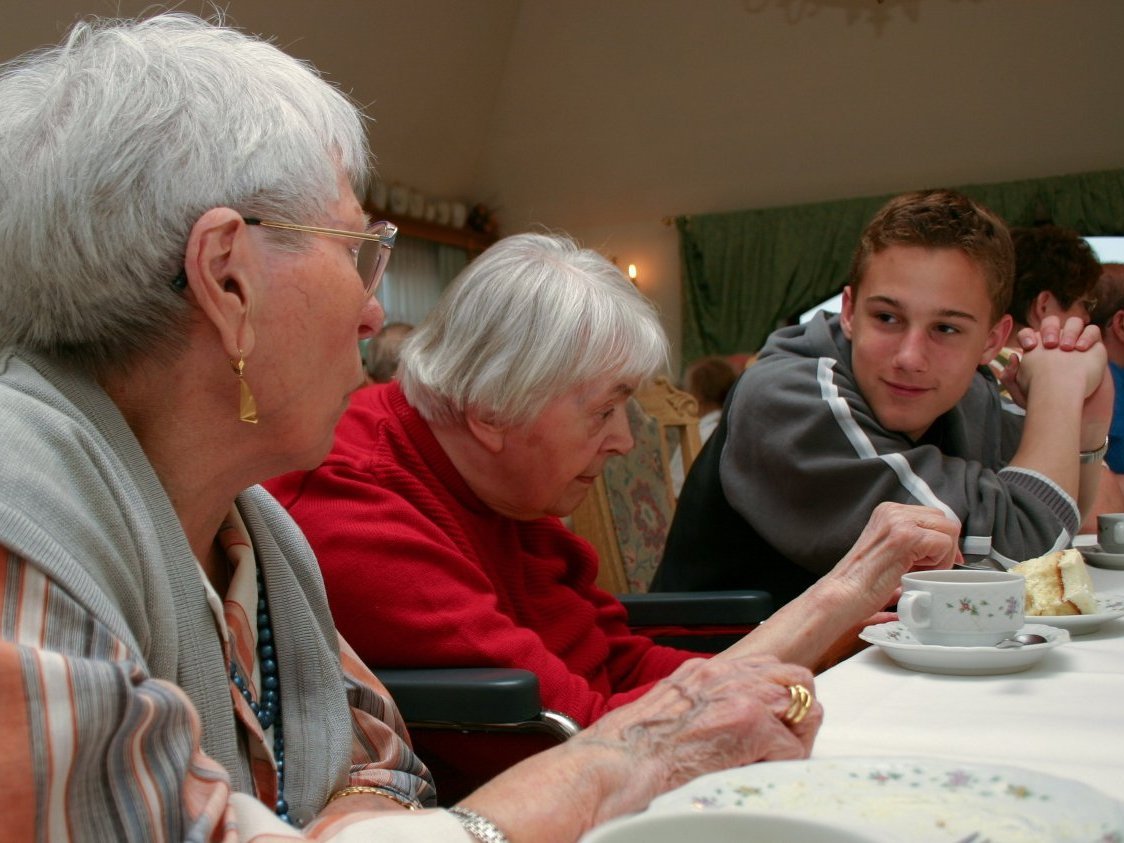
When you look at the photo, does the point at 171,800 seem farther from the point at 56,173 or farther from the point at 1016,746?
the point at 1016,746

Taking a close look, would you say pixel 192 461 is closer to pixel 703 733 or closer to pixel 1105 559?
pixel 703 733

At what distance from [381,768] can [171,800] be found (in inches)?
19.8

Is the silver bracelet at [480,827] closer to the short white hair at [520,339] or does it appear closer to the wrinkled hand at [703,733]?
the wrinkled hand at [703,733]

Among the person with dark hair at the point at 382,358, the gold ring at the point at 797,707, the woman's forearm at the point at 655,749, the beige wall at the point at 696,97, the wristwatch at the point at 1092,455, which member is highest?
the beige wall at the point at 696,97

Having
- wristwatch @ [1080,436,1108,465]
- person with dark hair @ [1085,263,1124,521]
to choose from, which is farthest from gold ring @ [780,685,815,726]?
person with dark hair @ [1085,263,1124,521]

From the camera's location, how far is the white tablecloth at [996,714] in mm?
849

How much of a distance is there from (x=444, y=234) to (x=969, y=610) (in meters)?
8.77

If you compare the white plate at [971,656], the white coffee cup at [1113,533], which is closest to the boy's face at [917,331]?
the white coffee cup at [1113,533]

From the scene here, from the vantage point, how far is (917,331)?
1.92 m

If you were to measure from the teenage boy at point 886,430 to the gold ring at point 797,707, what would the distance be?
99 cm

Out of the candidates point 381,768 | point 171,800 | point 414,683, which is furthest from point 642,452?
point 171,800

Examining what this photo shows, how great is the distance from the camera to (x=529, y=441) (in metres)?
1.58

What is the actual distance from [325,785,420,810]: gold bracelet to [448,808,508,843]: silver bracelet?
0.35 m

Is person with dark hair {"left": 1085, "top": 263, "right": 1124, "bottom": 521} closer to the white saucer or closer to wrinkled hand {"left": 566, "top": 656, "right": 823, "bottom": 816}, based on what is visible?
the white saucer
